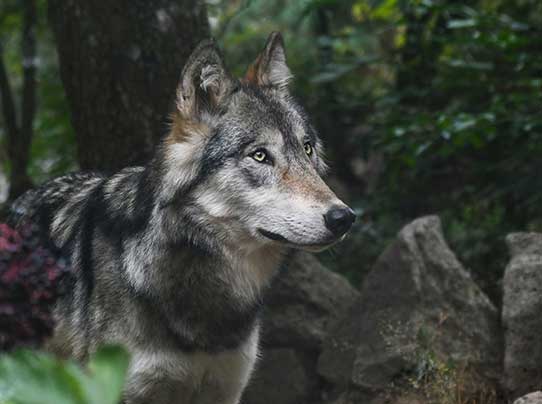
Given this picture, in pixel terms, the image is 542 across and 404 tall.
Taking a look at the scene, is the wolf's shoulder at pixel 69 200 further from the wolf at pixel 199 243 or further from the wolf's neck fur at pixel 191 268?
the wolf's neck fur at pixel 191 268

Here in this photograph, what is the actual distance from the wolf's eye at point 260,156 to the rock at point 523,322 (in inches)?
76.5

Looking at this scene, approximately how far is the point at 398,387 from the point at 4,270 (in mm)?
3065

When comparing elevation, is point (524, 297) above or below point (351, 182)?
above

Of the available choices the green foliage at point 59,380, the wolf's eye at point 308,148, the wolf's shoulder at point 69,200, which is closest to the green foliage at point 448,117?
the wolf's eye at point 308,148

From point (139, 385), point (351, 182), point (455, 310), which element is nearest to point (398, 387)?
point (455, 310)

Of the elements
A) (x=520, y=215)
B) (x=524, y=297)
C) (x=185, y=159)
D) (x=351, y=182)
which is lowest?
(x=351, y=182)

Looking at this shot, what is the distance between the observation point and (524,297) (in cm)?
461

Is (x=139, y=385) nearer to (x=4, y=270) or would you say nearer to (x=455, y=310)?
(x=4, y=270)

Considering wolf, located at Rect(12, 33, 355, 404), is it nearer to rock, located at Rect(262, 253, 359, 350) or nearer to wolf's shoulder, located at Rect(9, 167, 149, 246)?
wolf's shoulder, located at Rect(9, 167, 149, 246)

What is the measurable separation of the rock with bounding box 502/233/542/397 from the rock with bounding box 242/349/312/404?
1.37m

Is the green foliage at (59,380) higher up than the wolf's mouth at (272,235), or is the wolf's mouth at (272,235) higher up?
the green foliage at (59,380)

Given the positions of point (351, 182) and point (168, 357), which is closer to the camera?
point (168, 357)

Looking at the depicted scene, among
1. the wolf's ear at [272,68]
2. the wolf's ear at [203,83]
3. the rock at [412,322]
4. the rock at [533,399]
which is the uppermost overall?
the wolf's ear at [203,83]

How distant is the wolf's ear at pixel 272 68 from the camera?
13.5 ft
